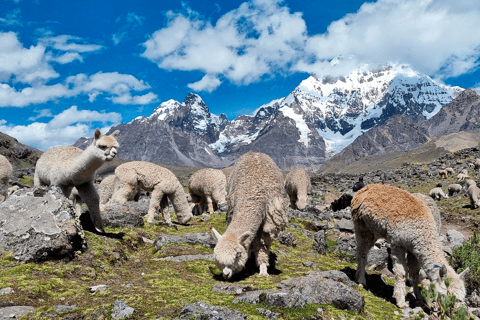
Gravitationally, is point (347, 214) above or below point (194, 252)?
above

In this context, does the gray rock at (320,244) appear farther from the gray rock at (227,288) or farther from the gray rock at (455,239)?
the gray rock at (227,288)

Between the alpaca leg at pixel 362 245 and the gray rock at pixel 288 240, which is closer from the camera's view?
the alpaca leg at pixel 362 245

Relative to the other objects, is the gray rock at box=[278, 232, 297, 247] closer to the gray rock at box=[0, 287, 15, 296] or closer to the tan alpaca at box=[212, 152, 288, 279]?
the tan alpaca at box=[212, 152, 288, 279]

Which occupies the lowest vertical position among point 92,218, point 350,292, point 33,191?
point 350,292

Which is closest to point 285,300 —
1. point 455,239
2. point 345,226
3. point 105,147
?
point 105,147

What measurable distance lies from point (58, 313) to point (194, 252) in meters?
7.27

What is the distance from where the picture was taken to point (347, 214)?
2644 cm

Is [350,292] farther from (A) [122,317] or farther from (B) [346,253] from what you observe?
(B) [346,253]

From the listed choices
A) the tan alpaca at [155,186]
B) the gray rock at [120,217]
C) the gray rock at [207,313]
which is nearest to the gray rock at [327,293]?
the gray rock at [207,313]

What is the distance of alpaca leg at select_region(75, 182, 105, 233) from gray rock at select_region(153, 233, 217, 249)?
8.29ft

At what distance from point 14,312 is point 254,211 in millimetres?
7310

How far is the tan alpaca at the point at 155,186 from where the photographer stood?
2092 centimetres

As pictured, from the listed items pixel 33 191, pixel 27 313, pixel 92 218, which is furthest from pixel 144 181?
pixel 27 313

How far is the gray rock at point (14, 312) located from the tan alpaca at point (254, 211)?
5.21 metres
